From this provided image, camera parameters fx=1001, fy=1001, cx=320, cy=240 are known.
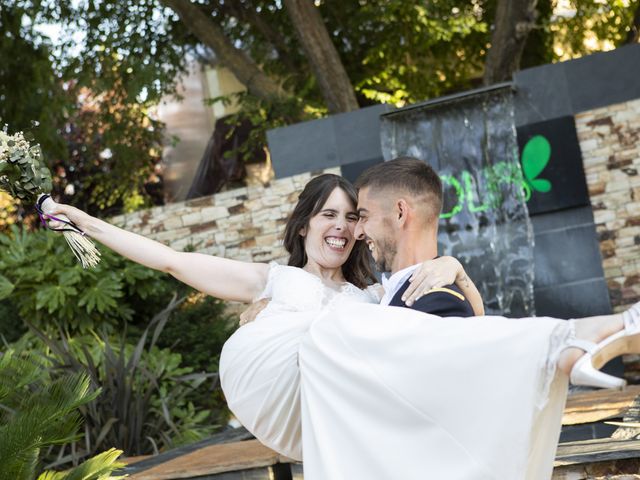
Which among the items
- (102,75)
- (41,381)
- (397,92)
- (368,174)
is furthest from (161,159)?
(368,174)

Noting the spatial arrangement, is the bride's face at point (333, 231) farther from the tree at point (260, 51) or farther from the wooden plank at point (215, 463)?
the tree at point (260, 51)

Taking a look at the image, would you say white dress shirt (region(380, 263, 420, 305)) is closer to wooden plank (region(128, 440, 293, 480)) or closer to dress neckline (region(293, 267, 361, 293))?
dress neckline (region(293, 267, 361, 293))

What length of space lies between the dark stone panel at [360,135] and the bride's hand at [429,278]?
5.95 metres

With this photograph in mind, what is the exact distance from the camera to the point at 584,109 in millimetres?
8586

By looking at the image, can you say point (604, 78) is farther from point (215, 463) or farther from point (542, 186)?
point (215, 463)

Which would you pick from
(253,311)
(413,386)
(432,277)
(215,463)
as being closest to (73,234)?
(253,311)

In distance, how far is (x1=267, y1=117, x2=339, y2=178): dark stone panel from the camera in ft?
30.5

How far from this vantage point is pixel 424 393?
268 centimetres

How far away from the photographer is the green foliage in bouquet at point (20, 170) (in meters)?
3.79

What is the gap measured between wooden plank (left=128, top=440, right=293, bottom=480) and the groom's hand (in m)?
1.00

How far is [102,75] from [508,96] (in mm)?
5632

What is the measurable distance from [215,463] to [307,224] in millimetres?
1329

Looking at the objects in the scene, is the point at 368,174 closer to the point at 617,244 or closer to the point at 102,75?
the point at 617,244

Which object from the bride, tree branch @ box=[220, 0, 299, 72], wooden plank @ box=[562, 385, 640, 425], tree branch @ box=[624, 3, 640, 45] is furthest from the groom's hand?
tree branch @ box=[220, 0, 299, 72]
